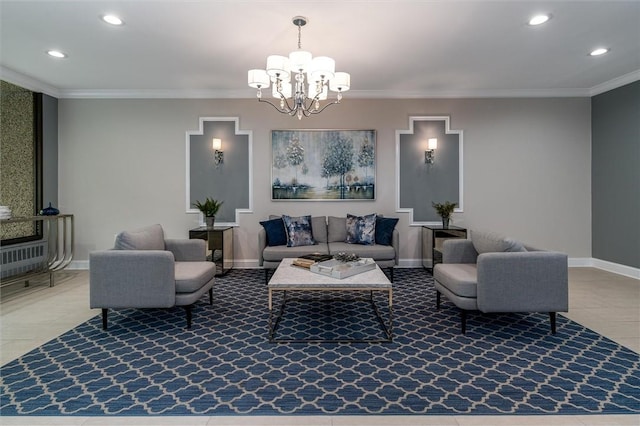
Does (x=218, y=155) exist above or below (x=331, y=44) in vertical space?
below

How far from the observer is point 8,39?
11.3ft

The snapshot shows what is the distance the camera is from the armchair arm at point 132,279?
2.80 m

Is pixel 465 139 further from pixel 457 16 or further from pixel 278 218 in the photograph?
pixel 278 218

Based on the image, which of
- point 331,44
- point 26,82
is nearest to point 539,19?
point 331,44

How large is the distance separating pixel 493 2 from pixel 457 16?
0.29m

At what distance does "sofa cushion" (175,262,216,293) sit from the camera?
289 cm

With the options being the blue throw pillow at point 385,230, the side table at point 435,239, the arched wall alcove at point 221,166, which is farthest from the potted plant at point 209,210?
the side table at point 435,239

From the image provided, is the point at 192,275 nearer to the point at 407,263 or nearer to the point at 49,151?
the point at 407,263

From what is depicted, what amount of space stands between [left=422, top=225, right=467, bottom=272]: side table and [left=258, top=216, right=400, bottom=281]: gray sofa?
2.17ft

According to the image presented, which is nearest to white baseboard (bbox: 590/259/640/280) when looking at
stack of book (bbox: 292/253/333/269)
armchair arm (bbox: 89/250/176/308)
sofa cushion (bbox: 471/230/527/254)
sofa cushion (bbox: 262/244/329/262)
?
sofa cushion (bbox: 471/230/527/254)

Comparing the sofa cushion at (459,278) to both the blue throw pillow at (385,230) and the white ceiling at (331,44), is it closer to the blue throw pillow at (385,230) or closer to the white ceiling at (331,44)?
the blue throw pillow at (385,230)

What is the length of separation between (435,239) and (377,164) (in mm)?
1434

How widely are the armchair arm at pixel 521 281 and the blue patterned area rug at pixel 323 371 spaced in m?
0.29

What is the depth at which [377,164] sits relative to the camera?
17.4 ft
